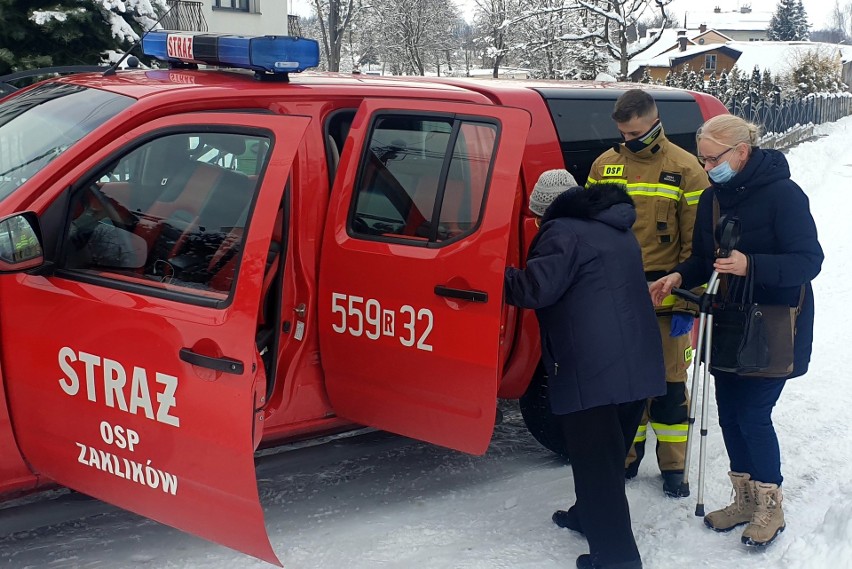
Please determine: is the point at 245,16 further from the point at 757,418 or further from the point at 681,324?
the point at 757,418

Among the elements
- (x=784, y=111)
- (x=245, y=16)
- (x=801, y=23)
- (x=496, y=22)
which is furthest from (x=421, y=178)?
(x=801, y=23)

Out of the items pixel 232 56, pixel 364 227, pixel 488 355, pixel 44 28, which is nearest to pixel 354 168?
pixel 364 227

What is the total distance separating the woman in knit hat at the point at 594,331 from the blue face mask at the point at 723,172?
0.43 meters

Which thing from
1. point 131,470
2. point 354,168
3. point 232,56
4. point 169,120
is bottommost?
point 131,470

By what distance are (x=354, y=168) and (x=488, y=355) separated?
0.91 meters

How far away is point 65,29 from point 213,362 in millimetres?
7213

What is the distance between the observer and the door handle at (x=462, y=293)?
10.1 ft

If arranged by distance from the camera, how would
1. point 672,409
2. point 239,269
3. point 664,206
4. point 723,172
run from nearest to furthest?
point 239,269
point 723,172
point 664,206
point 672,409

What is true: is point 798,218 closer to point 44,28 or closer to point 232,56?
point 232,56

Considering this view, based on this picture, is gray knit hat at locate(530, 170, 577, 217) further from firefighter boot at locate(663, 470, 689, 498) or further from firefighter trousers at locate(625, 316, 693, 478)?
firefighter boot at locate(663, 470, 689, 498)

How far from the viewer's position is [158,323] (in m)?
2.59

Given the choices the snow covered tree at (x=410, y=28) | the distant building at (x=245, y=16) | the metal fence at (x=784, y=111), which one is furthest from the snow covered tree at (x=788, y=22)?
the distant building at (x=245, y=16)

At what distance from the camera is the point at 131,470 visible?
2.72 meters

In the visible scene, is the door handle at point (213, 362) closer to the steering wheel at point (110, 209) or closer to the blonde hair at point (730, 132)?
the steering wheel at point (110, 209)
